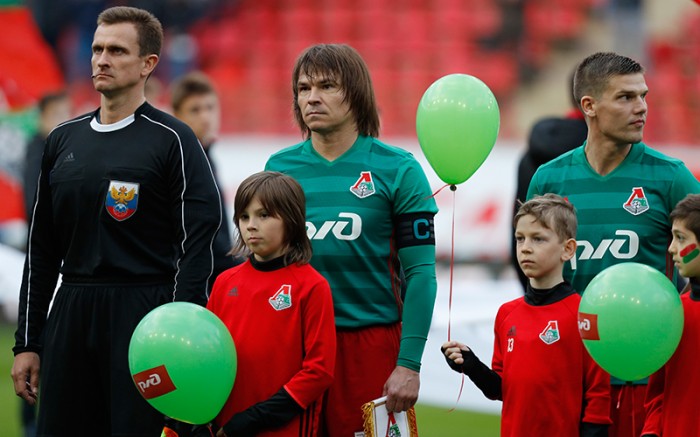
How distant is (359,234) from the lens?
387 cm

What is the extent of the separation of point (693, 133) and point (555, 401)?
1008cm

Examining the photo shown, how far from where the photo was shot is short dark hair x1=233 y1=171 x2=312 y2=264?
375 centimetres

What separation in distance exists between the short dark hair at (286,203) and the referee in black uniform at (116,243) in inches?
10.2

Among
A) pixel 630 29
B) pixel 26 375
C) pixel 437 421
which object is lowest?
pixel 437 421

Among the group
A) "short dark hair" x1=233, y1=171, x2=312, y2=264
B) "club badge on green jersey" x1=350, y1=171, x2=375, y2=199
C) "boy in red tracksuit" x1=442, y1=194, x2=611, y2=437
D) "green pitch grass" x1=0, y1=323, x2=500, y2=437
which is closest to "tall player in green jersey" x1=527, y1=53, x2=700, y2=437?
"boy in red tracksuit" x1=442, y1=194, x2=611, y2=437

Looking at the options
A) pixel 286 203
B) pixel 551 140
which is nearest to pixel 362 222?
pixel 286 203

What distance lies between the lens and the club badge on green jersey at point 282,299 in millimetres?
3693

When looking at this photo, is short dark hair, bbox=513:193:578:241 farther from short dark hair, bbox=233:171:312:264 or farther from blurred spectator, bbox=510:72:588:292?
blurred spectator, bbox=510:72:588:292

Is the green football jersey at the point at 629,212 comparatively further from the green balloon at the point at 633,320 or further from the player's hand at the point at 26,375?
the player's hand at the point at 26,375

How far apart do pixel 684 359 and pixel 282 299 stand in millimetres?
1249

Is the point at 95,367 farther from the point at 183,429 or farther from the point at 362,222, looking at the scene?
the point at 362,222

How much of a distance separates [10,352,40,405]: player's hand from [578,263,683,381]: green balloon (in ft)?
6.26

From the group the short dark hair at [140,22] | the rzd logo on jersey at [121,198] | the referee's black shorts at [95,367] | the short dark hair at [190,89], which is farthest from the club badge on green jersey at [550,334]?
the short dark hair at [190,89]

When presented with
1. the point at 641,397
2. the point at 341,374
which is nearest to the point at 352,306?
the point at 341,374
